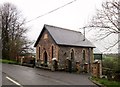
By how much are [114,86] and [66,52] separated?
61.2ft

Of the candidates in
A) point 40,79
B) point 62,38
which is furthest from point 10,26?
point 40,79

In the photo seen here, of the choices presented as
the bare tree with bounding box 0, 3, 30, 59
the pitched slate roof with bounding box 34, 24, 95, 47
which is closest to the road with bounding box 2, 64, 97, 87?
the pitched slate roof with bounding box 34, 24, 95, 47

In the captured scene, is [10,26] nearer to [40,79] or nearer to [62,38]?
[62,38]

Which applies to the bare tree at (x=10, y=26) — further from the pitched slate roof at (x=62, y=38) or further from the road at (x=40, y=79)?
the road at (x=40, y=79)

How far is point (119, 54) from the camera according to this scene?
21.4 metres

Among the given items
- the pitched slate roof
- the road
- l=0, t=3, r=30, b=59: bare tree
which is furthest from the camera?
l=0, t=3, r=30, b=59: bare tree

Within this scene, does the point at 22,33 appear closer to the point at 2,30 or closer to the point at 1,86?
the point at 2,30

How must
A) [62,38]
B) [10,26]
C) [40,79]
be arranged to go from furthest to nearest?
[10,26] → [62,38] → [40,79]

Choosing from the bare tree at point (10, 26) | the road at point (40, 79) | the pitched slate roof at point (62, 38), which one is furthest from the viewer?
the bare tree at point (10, 26)

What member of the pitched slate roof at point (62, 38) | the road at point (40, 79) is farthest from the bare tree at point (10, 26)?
the road at point (40, 79)

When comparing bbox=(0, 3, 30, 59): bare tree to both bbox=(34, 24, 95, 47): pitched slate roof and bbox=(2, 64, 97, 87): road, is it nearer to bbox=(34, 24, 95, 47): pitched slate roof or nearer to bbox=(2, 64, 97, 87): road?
bbox=(34, 24, 95, 47): pitched slate roof

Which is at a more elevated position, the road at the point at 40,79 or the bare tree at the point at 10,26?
the bare tree at the point at 10,26

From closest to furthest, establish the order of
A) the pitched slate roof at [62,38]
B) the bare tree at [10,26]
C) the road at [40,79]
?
the road at [40,79], the pitched slate roof at [62,38], the bare tree at [10,26]

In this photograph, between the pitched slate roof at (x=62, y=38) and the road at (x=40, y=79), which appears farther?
the pitched slate roof at (x=62, y=38)
